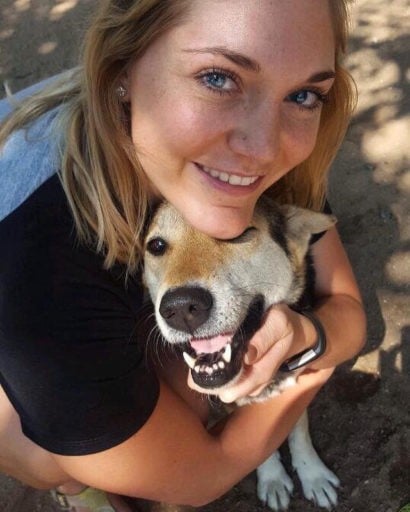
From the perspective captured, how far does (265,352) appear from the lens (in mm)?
2271

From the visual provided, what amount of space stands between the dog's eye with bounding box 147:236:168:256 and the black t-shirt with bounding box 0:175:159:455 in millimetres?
267

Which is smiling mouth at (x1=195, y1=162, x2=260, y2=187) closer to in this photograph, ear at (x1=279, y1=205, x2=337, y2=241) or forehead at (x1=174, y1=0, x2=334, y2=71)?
forehead at (x1=174, y1=0, x2=334, y2=71)

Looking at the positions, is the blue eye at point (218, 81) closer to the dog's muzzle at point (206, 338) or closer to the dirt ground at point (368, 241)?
the dog's muzzle at point (206, 338)

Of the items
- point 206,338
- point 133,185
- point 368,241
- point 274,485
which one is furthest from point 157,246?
point 368,241

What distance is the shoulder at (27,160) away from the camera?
6.34ft

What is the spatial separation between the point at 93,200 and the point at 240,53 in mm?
655

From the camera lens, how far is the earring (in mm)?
1990

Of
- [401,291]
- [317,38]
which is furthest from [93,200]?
[401,291]

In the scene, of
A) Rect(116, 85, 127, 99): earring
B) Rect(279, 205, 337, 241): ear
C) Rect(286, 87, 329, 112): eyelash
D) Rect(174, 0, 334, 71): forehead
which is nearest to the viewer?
Rect(174, 0, 334, 71): forehead

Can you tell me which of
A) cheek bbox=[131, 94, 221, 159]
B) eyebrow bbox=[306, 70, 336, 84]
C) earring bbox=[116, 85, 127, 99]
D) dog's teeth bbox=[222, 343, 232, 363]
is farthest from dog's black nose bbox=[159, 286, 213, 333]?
eyebrow bbox=[306, 70, 336, 84]

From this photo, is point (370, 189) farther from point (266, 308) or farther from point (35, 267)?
point (35, 267)

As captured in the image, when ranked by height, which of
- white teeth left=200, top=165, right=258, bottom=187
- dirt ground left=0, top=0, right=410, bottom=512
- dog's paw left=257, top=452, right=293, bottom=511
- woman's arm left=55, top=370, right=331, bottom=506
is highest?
white teeth left=200, top=165, right=258, bottom=187

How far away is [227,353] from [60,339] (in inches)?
23.5

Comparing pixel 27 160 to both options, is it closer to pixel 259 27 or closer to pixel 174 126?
pixel 174 126
